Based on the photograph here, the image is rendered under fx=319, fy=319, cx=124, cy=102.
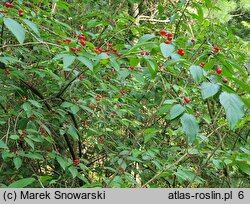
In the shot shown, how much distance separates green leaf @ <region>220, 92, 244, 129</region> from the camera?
3.47ft

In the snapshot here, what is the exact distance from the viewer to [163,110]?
1.44 metres

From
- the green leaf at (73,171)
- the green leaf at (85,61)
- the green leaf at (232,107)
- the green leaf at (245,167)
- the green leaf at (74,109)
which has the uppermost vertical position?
the green leaf at (85,61)

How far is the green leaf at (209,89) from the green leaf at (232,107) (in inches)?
1.3

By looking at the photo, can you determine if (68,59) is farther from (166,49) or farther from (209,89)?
(209,89)

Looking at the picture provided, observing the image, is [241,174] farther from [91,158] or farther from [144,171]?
[91,158]

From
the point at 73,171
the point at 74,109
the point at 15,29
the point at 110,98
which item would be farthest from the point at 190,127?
the point at 110,98

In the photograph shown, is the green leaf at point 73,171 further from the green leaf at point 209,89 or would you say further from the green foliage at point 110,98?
the green leaf at point 209,89

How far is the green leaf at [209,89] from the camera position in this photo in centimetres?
114

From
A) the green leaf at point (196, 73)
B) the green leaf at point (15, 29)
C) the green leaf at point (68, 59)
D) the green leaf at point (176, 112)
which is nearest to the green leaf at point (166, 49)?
the green leaf at point (196, 73)

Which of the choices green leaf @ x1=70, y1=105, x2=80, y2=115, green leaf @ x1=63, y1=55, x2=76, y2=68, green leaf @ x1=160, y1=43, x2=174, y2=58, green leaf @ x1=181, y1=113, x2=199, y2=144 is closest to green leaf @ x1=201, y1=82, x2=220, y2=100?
green leaf @ x1=181, y1=113, x2=199, y2=144

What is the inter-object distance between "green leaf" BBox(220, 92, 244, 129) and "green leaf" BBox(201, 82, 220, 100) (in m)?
0.03

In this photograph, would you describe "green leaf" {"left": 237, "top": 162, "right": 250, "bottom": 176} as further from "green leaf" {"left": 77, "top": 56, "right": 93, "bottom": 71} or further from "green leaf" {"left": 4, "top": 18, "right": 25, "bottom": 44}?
"green leaf" {"left": 4, "top": 18, "right": 25, "bottom": 44}
